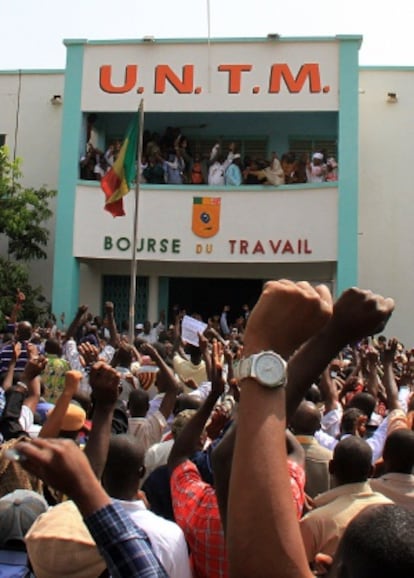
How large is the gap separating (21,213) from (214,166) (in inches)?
171

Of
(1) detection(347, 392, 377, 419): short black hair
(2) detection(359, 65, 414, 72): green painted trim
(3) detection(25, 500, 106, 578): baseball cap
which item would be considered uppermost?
(2) detection(359, 65, 414, 72): green painted trim

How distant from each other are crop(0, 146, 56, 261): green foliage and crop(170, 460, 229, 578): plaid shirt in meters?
13.5

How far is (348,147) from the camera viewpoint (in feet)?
47.6

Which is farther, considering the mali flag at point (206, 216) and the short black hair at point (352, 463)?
the mali flag at point (206, 216)

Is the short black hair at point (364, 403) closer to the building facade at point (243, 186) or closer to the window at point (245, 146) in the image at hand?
the building facade at point (243, 186)

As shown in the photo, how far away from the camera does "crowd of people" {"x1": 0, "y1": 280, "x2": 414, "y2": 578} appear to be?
1.22 metres

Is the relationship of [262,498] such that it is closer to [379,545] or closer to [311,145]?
[379,545]

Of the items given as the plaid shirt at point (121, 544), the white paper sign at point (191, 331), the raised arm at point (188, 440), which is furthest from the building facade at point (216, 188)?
the plaid shirt at point (121, 544)

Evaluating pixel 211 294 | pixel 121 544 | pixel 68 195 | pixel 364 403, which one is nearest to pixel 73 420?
pixel 121 544

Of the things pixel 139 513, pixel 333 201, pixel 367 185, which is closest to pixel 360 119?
pixel 367 185

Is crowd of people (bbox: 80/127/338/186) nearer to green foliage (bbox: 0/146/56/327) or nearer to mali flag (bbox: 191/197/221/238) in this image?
mali flag (bbox: 191/197/221/238)

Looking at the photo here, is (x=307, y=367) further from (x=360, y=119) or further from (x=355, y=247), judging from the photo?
(x=360, y=119)

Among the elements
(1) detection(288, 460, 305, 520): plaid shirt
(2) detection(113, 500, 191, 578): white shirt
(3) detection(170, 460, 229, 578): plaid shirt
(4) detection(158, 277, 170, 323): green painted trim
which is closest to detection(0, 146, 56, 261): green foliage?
(4) detection(158, 277, 170, 323): green painted trim

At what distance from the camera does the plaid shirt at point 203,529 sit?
7.13 ft
